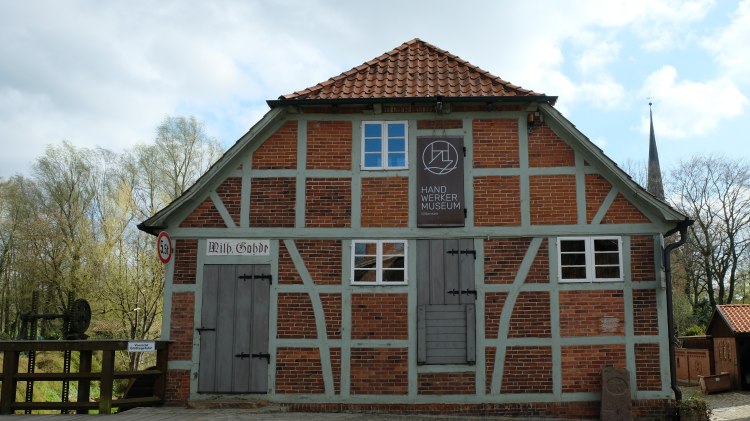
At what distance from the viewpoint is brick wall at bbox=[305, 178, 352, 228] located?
11.4 meters

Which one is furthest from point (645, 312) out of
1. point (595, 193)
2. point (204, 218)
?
point (204, 218)

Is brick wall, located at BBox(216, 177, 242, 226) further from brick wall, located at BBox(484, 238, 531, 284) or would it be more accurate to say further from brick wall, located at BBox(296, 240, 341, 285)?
brick wall, located at BBox(484, 238, 531, 284)

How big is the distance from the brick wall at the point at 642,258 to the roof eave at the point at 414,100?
8.99ft

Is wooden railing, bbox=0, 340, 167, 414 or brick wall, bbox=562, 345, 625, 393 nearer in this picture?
wooden railing, bbox=0, 340, 167, 414

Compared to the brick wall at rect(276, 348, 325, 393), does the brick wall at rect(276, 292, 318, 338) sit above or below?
above

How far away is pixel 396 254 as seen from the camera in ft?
37.2

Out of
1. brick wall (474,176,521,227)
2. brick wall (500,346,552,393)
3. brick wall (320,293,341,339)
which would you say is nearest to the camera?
brick wall (500,346,552,393)

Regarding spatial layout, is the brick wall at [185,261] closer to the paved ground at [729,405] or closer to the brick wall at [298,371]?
the brick wall at [298,371]

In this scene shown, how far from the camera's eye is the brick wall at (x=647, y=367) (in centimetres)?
1083

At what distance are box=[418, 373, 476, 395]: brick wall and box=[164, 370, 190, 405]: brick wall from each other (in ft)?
12.6

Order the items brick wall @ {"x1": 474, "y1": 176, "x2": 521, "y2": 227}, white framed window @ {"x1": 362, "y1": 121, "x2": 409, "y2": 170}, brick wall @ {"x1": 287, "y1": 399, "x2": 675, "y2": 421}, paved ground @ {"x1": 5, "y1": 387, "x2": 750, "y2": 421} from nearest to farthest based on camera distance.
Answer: paved ground @ {"x1": 5, "y1": 387, "x2": 750, "y2": 421}
brick wall @ {"x1": 287, "y1": 399, "x2": 675, "y2": 421}
brick wall @ {"x1": 474, "y1": 176, "x2": 521, "y2": 227}
white framed window @ {"x1": 362, "y1": 121, "x2": 409, "y2": 170}

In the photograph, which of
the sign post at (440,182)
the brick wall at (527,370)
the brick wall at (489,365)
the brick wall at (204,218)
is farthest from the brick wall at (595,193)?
the brick wall at (204,218)

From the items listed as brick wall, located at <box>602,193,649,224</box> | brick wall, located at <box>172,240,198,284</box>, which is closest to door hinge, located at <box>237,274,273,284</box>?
brick wall, located at <box>172,240,198,284</box>

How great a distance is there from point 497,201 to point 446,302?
1.92m
